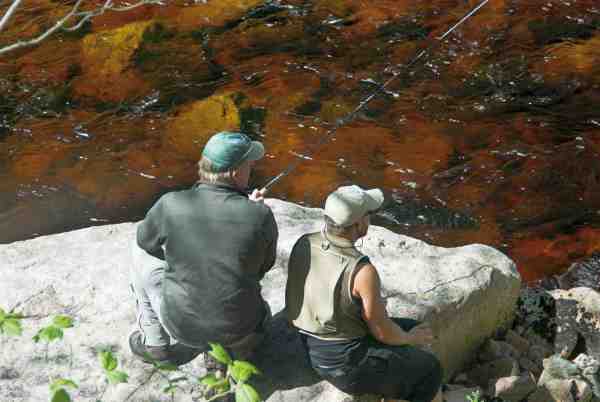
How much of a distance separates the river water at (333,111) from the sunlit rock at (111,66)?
0.02 meters

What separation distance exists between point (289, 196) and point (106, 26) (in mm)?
4200

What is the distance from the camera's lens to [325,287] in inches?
145

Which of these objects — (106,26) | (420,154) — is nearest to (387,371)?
(420,154)

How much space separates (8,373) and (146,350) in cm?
74

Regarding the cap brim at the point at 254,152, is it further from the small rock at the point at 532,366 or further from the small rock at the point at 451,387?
the small rock at the point at 532,366

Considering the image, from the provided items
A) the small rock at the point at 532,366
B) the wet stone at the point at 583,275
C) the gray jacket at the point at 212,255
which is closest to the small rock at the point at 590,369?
the small rock at the point at 532,366

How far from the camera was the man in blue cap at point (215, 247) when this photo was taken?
3.63 m

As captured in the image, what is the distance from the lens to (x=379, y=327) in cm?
369

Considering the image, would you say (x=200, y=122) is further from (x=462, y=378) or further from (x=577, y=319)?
(x=462, y=378)

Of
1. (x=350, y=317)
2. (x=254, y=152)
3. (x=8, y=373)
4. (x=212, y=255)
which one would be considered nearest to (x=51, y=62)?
(x=8, y=373)

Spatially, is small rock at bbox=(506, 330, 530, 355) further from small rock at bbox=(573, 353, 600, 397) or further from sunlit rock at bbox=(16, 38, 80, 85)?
sunlit rock at bbox=(16, 38, 80, 85)

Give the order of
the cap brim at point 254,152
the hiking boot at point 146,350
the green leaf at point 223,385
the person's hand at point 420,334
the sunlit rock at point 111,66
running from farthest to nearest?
the sunlit rock at point 111,66 → the hiking boot at point 146,350 → the person's hand at point 420,334 → the cap brim at point 254,152 → the green leaf at point 223,385

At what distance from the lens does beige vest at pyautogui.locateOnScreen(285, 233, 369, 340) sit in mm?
3652

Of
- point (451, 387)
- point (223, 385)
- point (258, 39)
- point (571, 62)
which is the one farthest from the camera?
point (258, 39)
